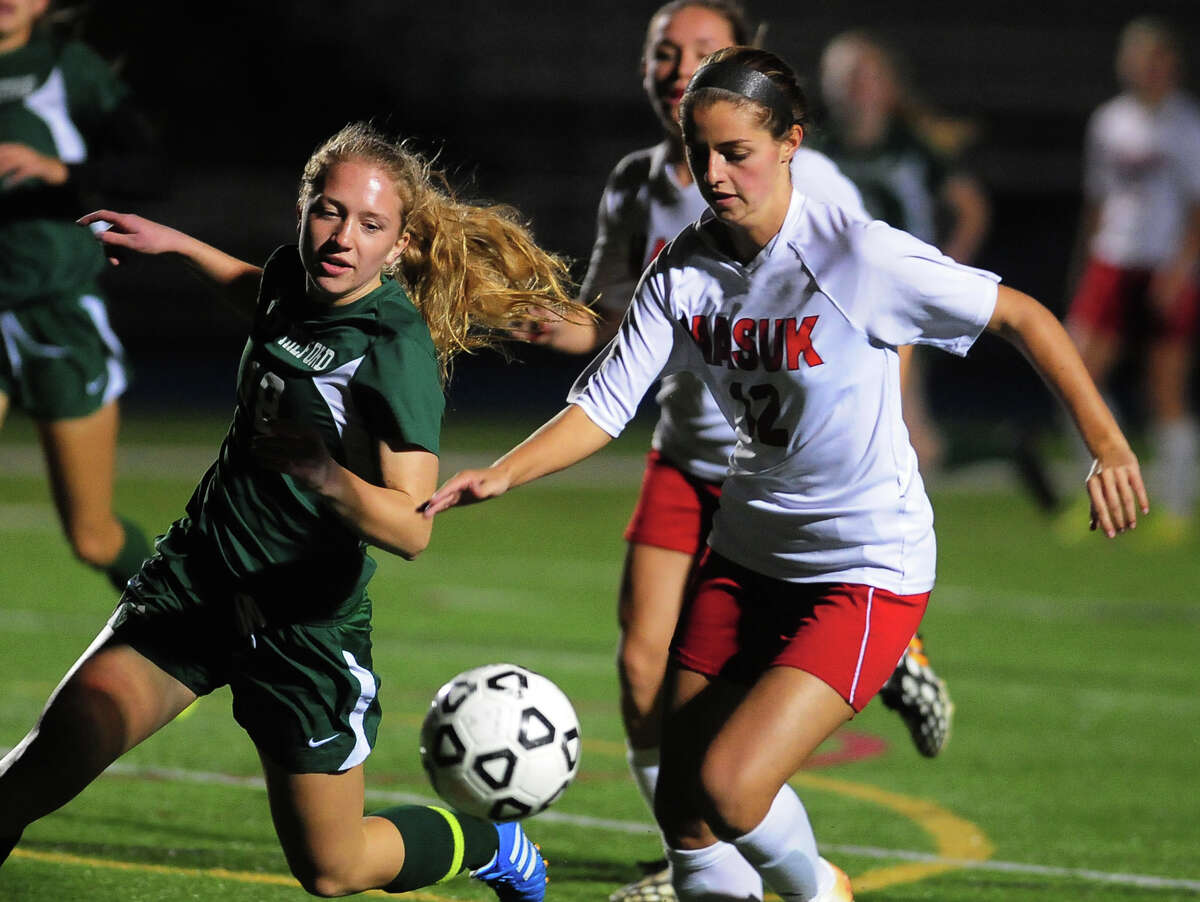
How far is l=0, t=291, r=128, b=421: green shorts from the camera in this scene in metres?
6.23

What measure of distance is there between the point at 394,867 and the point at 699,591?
35.8 inches

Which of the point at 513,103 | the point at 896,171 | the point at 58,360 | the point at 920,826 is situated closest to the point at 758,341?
the point at 920,826

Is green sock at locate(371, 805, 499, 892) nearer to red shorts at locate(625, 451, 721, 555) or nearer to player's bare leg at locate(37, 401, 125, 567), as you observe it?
red shorts at locate(625, 451, 721, 555)

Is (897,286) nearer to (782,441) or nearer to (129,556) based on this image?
(782,441)

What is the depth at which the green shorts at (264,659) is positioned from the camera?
3.85 meters

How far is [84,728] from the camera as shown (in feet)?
12.4

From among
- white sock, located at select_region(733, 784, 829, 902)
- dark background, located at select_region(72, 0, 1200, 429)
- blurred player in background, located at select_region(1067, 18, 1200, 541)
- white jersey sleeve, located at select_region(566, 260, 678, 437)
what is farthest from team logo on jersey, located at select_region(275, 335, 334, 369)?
dark background, located at select_region(72, 0, 1200, 429)

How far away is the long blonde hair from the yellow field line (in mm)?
1861

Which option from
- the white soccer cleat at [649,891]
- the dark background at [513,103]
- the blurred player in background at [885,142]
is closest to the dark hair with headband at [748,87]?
the white soccer cleat at [649,891]

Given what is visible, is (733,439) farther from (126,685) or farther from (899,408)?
(126,685)

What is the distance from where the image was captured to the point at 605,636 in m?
8.84

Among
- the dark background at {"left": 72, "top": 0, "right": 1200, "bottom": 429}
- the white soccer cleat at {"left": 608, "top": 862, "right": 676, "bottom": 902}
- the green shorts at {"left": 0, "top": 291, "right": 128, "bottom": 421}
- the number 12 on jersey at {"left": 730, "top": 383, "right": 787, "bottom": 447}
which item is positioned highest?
the number 12 on jersey at {"left": 730, "top": 383, "right": 787, "bottom": 447}

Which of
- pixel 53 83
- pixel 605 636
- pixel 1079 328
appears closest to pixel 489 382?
pixel 1079 328

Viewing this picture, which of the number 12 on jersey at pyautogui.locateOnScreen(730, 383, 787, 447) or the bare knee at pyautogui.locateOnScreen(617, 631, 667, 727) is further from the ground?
the number 12 on jersey at pyautogui.locateOnScreen(730, 383, 787, 447)
